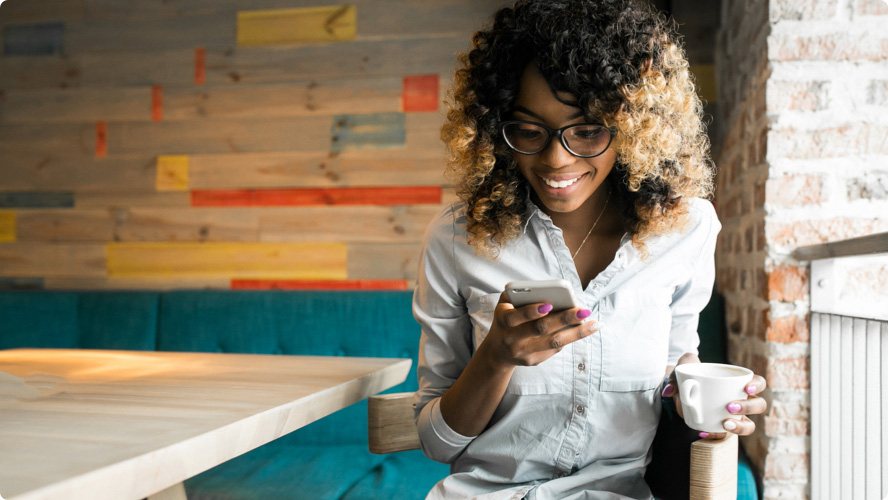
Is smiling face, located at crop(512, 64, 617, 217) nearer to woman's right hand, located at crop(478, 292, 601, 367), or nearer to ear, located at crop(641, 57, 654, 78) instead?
ear, located at crop(641, 57, 654, 78)

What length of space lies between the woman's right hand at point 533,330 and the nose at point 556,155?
242 millimetres

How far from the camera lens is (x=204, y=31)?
2.59 metres

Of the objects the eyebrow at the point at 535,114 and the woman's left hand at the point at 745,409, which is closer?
the woman's left hand at the point at 745,409

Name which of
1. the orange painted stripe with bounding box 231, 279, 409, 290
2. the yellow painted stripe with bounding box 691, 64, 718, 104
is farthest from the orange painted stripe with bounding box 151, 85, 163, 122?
the yellow painted stripe with bounding box 691, 64, 718, 104

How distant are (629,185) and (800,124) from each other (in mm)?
614

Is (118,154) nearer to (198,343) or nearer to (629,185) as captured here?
(198,343)

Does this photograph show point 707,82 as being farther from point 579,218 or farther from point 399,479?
point 399,479

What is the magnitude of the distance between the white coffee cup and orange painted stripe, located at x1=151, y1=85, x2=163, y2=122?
2.38 meters

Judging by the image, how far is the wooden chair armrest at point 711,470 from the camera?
34.1 inches

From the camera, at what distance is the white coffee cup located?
0.86 meters

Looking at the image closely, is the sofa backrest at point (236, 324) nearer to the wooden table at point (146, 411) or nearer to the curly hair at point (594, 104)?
the wooden table at point (146, 411)

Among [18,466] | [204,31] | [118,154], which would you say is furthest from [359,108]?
[18,466]

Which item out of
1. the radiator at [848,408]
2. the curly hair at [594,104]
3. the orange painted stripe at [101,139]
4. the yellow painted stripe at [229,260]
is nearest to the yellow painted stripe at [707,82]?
the radiator at [848,408]

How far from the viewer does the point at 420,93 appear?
2443mm
